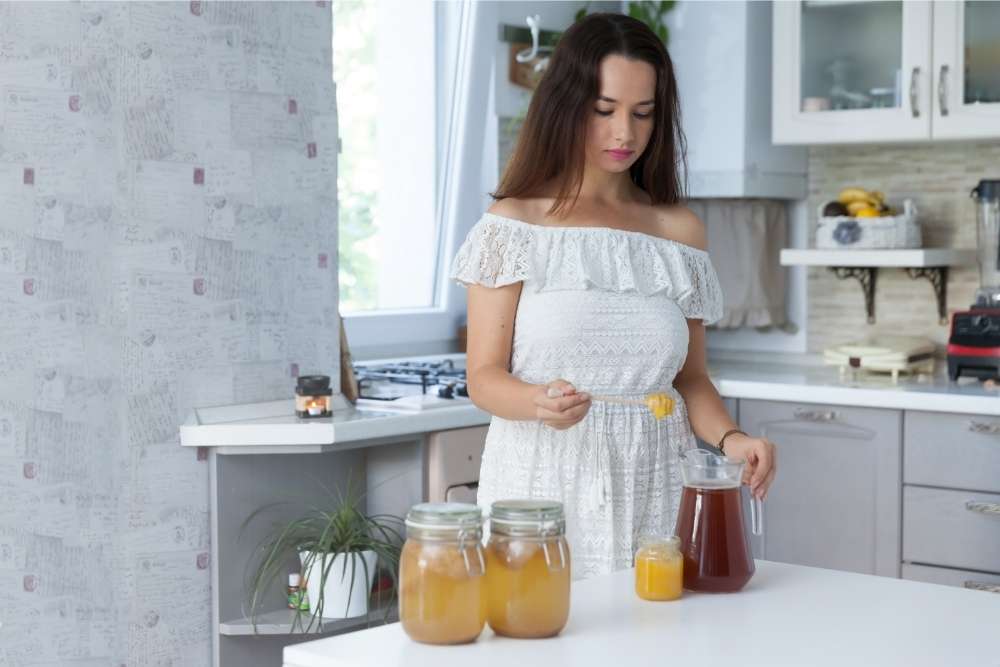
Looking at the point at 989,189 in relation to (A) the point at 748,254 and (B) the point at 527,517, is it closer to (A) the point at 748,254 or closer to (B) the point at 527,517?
(A) the point at 748,254

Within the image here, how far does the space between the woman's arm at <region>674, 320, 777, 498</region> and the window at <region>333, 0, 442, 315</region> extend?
1.82 meters

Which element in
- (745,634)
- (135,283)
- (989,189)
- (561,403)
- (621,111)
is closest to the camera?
(745,634)

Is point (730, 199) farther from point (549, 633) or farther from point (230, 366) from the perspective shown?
point (549, 633)

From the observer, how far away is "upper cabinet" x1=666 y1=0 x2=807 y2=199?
4156mm

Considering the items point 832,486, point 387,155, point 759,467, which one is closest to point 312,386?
point 387,155

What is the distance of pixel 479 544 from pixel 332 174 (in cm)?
195

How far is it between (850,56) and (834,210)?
17.9 inches

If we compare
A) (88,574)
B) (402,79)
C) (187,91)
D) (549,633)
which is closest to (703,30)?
(402,79)

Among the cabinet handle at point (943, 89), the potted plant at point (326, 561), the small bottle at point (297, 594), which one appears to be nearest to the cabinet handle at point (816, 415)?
the cabinet handle at point (943, 89)

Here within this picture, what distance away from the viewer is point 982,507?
11.2ft

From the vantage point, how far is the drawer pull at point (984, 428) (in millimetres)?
3416

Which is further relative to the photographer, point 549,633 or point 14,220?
point 14,220

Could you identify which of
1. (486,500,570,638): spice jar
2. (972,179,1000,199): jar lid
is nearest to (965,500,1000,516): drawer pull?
(972,179,1000,199): jar lid

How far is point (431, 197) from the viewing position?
13.8 ft
